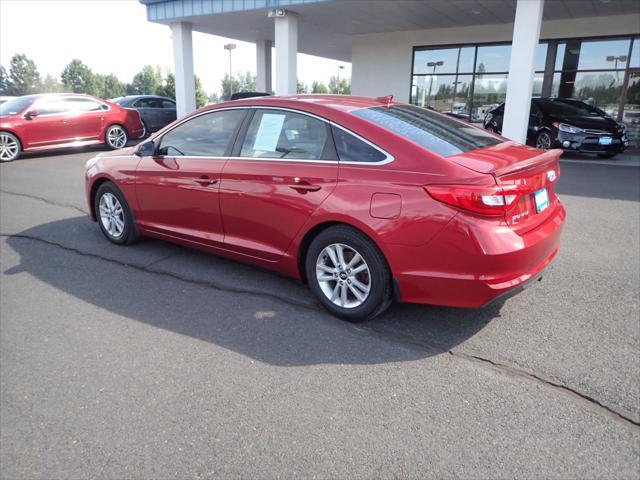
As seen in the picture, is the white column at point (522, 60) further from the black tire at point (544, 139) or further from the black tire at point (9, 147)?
the black tire at point (9, 147)

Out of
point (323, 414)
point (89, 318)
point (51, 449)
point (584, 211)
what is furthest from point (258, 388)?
Result: point (584, 211)

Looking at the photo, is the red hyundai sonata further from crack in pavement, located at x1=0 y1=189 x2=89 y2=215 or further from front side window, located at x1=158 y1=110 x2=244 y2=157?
crack in pavement, located at x1=0 y1=189 x2=89 y2=215

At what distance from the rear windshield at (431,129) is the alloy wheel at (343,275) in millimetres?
914

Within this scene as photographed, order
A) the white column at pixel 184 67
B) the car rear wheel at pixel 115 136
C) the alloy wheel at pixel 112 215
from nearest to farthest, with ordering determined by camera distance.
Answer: the alloy wheel at pixel 112 215
the car rear wheel at pixel 115 136
the white column at pixel 184 67

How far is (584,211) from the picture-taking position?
272 inches

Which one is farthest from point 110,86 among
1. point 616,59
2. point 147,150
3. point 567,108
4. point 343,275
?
point 343,275

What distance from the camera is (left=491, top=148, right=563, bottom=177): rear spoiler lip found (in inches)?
121

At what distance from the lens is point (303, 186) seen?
358 cm

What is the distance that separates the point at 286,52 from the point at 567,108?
8098mm

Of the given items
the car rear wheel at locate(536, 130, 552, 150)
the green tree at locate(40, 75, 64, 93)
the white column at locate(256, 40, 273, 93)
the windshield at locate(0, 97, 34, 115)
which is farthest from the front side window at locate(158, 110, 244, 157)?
the green tree at locate(40, 75, 64, 93)

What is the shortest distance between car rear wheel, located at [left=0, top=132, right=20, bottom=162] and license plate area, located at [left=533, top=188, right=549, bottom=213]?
41.4 ft

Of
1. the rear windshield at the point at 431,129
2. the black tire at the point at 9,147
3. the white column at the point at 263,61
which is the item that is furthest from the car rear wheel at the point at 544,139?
the black tire at the point at 9,147

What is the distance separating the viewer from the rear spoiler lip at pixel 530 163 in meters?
3.07

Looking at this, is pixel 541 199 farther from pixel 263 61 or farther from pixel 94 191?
pixel 263 61
